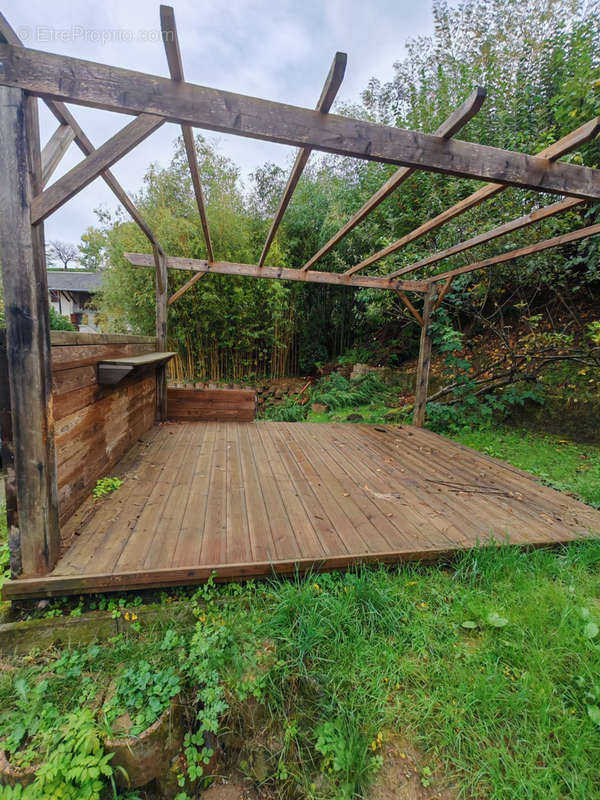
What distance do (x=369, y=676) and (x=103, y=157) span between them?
2.16m

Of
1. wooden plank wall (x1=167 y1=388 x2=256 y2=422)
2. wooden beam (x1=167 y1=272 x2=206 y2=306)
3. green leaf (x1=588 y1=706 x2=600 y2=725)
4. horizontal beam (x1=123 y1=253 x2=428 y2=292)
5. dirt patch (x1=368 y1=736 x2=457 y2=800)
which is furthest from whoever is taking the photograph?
wooden plank wall (x1=167 y1=388 x2=256 y2=422)

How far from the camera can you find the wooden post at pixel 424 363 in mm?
3994

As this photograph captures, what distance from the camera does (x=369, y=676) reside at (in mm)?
1154

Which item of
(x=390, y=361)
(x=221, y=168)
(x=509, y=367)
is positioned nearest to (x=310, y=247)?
(x=221, y=168)

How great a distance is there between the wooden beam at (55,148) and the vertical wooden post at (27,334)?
27cm

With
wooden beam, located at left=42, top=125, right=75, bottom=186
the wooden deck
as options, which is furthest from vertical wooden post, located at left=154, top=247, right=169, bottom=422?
wooden beam, located at left=42, top=125, right=75, bottom=186

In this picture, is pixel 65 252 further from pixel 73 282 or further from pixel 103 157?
pixel 103 157

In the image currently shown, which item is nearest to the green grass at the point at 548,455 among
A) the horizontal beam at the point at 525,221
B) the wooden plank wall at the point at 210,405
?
the horizontal beam at the point at 525,221

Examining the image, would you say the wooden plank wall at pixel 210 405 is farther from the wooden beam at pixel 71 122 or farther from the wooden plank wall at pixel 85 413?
the wooden beam at pixel 71 122

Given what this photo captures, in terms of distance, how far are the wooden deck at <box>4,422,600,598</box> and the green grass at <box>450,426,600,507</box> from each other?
307 mm

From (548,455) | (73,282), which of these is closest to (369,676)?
(548,455)

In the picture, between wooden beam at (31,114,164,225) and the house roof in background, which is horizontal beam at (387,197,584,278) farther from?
the house roof in background

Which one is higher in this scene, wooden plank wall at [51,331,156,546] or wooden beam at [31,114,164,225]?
wooden beam at [31,114,164,225]

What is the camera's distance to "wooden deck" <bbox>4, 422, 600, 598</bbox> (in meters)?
1.48
